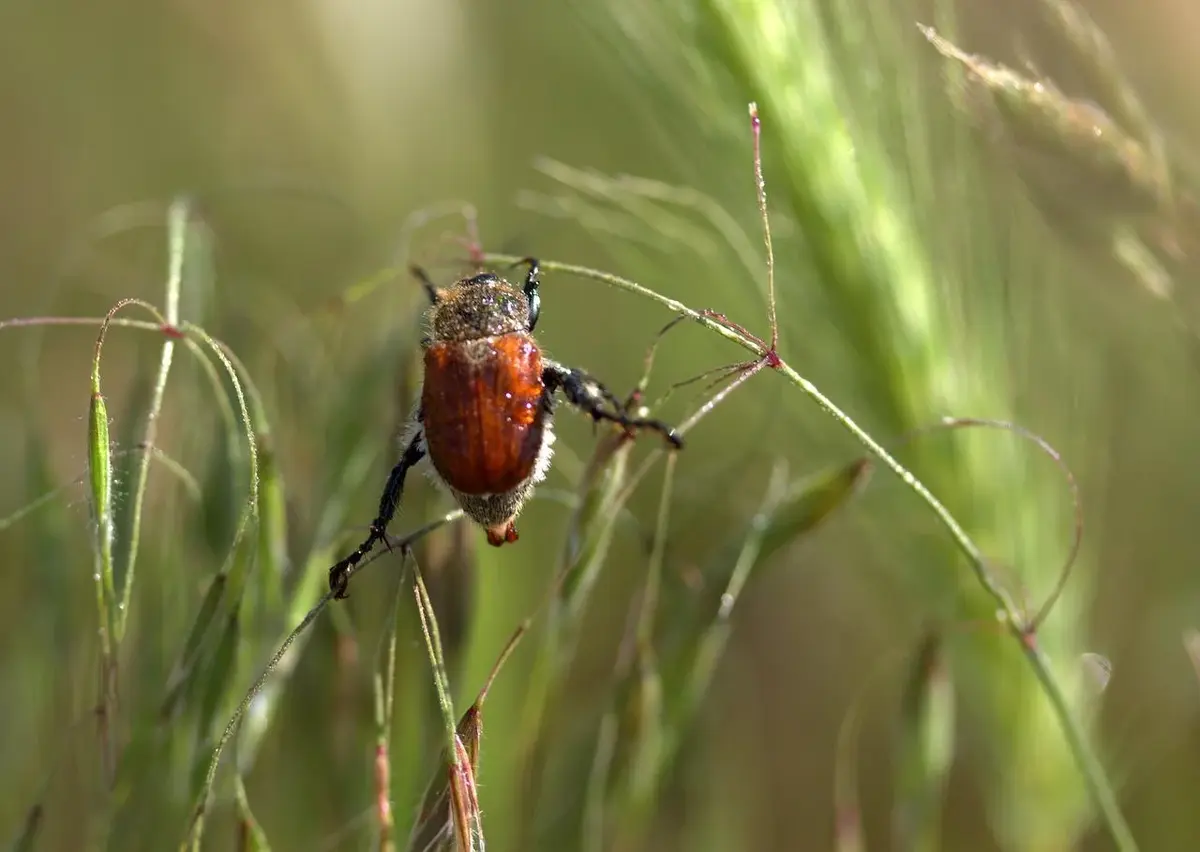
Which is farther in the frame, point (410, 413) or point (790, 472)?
point (790, 472)

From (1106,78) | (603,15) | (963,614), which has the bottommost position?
(963,614)

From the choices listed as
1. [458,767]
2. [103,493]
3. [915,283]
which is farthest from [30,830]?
[915,283]

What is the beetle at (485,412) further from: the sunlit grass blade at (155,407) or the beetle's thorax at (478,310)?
the sunlit grass blade at (155,407)

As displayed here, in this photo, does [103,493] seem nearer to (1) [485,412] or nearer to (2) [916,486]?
(1) [485,412]

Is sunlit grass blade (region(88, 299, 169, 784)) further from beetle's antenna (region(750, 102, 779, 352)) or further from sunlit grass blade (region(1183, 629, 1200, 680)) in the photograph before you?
sunlit grass blade (region(1183, 629, 1200, 680))

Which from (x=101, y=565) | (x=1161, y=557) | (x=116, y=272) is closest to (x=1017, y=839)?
(x=1161, y=557)

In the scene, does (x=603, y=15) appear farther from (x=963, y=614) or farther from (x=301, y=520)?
(x=963, y=614)
